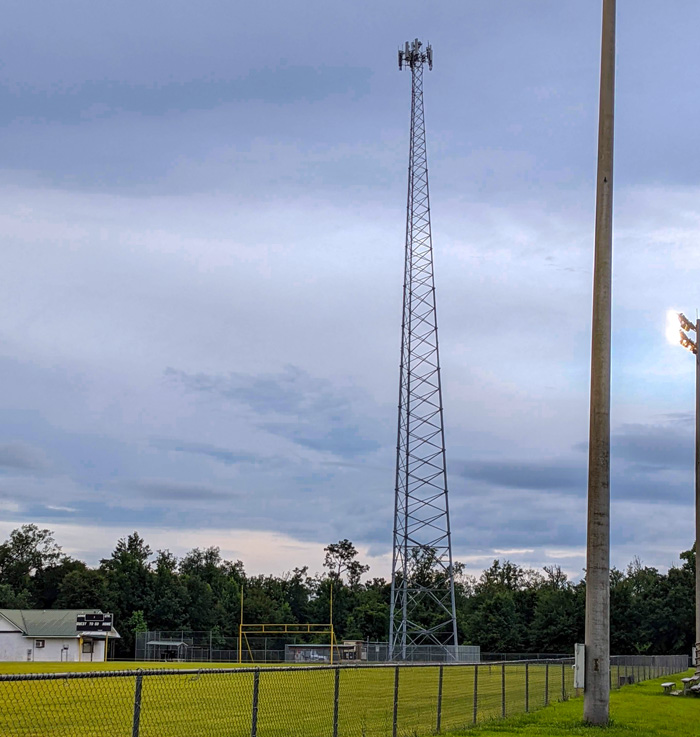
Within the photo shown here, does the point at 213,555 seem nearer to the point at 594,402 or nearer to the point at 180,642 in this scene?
the point at 180,642

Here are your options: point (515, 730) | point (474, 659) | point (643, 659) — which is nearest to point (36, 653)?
point (474, 659)

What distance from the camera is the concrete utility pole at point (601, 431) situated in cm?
1725

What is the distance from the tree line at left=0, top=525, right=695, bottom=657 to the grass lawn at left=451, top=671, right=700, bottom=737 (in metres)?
52.5

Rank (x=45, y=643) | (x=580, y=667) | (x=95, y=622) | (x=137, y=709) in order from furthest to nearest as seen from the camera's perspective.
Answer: (x=45, y=643) < (x=95, y=622) < (x=580, y=667) < (x=137, y=709)

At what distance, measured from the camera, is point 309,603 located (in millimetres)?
112750

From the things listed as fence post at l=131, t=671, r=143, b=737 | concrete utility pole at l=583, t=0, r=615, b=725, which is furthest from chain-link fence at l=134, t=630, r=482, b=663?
fence post at l=131, t=671, r=143, b=737

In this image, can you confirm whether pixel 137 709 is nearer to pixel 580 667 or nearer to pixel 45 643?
pixel 580 667

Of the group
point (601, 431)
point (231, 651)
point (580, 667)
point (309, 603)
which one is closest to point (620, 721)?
point (580, 667)

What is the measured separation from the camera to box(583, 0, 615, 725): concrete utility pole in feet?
56.6

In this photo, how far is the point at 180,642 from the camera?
77188 mm

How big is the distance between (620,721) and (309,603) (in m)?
95.7

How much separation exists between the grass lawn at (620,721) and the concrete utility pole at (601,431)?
0.79 metres

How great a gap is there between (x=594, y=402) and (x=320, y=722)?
26.9ft

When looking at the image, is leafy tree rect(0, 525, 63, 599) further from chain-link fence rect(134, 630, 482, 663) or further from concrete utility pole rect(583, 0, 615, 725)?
concrete utility pole rect(583, 0, 615, 725)
